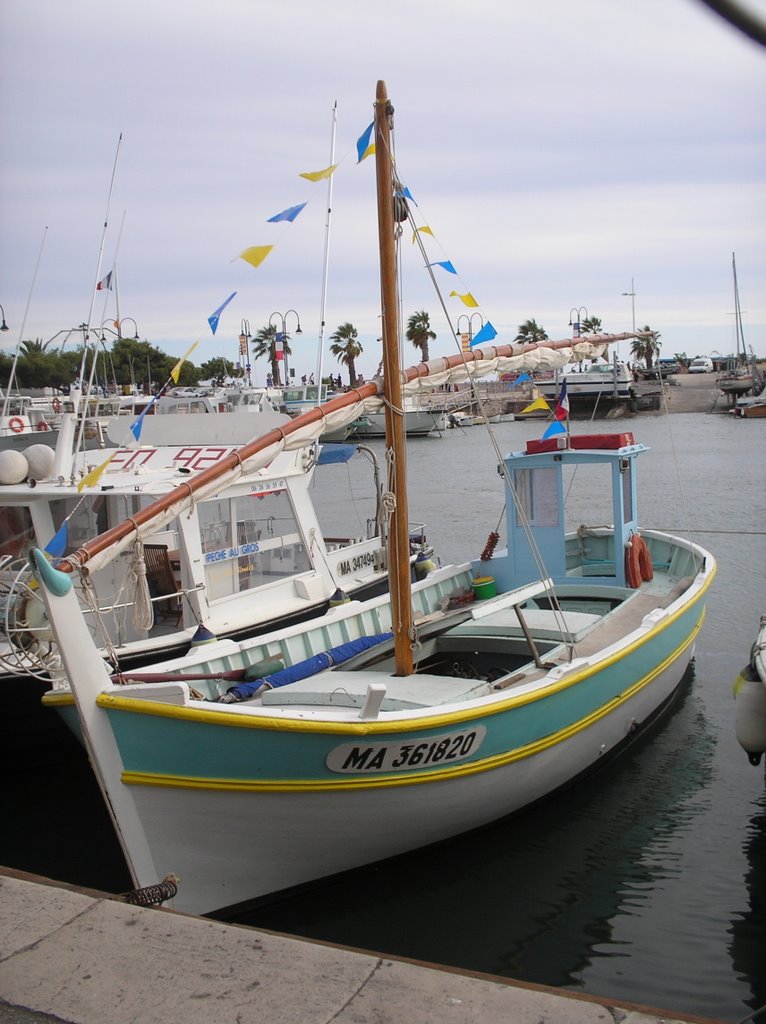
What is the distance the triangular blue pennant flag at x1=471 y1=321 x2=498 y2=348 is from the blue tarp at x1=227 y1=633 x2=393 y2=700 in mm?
3003

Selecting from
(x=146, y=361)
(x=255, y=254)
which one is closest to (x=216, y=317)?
(x=255, y=254)

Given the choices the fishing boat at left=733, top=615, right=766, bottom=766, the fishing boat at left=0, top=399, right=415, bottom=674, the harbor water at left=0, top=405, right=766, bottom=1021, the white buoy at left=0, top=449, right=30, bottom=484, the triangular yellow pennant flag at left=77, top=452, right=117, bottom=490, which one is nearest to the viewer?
the harbor water at left=0, top=405, right=766, bottom=1021

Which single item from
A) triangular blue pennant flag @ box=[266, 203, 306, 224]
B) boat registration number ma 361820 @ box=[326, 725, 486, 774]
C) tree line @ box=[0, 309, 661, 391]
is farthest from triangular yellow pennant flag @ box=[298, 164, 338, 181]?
tree line @ box=[0, 309, 661, 391]

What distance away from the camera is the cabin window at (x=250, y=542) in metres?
11.2

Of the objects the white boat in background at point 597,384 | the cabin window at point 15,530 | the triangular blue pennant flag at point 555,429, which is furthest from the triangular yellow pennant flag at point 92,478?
the white boat in background at point 597,384

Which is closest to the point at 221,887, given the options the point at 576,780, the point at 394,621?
the point at 394,621

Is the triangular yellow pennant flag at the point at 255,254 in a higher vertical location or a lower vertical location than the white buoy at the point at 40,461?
higher

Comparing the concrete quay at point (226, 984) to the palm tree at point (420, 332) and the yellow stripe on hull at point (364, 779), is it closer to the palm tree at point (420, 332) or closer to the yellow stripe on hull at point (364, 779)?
the yellow stripe on hull at point (364, 779)

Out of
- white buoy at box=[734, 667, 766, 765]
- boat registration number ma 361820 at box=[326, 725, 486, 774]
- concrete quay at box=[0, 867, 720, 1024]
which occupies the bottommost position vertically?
white buoy at box=[734, 667, 766, 765]

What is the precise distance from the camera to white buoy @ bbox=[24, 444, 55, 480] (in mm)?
11242

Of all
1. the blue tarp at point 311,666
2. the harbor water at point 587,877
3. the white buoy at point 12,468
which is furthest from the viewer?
the white buoy at point 12,468

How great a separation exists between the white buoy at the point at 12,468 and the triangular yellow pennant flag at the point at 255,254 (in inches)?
183

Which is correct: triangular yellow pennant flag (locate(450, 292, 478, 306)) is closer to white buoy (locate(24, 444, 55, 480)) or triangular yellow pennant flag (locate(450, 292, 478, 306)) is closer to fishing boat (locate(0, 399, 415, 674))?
fishing boat (locate(0, 399, 415, 674))

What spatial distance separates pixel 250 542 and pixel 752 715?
6082 mm
